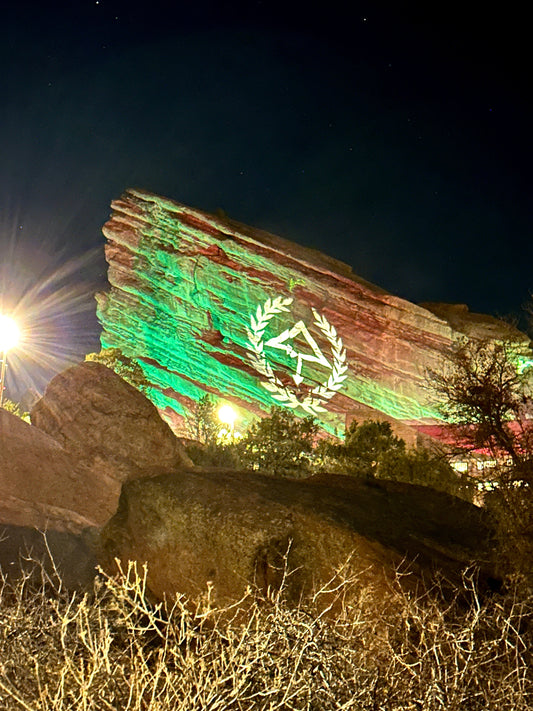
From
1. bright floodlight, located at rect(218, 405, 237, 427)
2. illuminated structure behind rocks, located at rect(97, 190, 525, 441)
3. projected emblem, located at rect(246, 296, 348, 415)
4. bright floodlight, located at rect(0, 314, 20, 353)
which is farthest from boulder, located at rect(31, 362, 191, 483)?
illuminated structure behind rocks, located at rect(97, 190, 525, 441)

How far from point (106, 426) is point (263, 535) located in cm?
672

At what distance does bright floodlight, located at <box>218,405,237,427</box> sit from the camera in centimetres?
3984

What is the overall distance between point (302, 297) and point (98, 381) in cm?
2670

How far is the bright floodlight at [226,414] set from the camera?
39.8 metres

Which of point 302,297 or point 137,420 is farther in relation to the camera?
point 302,297

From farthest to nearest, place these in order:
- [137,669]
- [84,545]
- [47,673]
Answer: [84,545]
[47,673]
[137,669]

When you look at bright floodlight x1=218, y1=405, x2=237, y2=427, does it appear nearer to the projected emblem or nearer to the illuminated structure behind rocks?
the illuminated structure behind rocks

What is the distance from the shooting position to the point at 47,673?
426cm

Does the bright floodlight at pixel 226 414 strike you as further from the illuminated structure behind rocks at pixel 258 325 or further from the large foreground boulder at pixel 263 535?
the large foreground boulder at pixel 263 535

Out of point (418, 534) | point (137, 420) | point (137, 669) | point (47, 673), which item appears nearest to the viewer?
point (137, 669)

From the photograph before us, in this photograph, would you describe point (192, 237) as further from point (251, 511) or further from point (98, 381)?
point (251, 511)

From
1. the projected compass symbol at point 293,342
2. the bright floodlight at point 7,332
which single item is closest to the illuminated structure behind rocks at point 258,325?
the projected compass symbol at point 293,342

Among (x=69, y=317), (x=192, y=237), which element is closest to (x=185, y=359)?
(x=192, y=237)

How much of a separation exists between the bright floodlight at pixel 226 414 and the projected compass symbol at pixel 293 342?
4.55 m
